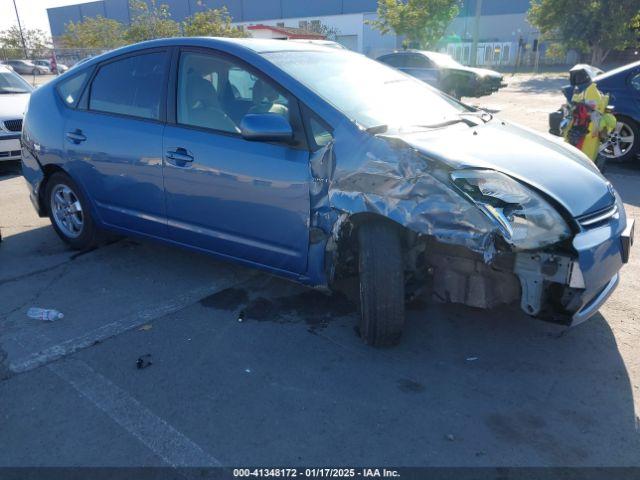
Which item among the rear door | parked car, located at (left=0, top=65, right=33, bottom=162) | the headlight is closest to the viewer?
the headlight

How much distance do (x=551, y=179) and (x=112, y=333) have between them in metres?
2.89

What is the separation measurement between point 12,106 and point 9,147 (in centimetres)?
87

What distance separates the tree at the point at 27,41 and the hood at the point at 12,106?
36.2 metres

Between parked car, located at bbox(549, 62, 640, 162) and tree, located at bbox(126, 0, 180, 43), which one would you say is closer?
parked car, located at bbox(549, 62, 640, 162)

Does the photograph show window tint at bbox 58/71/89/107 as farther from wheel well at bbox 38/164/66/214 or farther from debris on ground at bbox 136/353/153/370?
debris on ground at bbox 136/353/153/370

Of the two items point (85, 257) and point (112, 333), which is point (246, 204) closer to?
point (112, 333)

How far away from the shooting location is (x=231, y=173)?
3469 millimetres

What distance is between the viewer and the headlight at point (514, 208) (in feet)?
8.77

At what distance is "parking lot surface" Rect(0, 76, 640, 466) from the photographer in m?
2.45

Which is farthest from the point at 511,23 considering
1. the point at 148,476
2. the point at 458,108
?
the point at 148,476

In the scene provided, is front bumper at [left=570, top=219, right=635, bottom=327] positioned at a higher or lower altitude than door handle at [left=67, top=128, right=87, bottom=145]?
lower

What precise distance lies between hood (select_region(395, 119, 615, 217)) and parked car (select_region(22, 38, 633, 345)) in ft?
0.05

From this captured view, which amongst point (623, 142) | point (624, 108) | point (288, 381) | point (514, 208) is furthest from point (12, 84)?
point (623, 142)

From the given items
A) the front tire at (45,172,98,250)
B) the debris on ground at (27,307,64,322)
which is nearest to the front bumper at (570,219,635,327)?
the debris on ground at (27,307,64,322)
